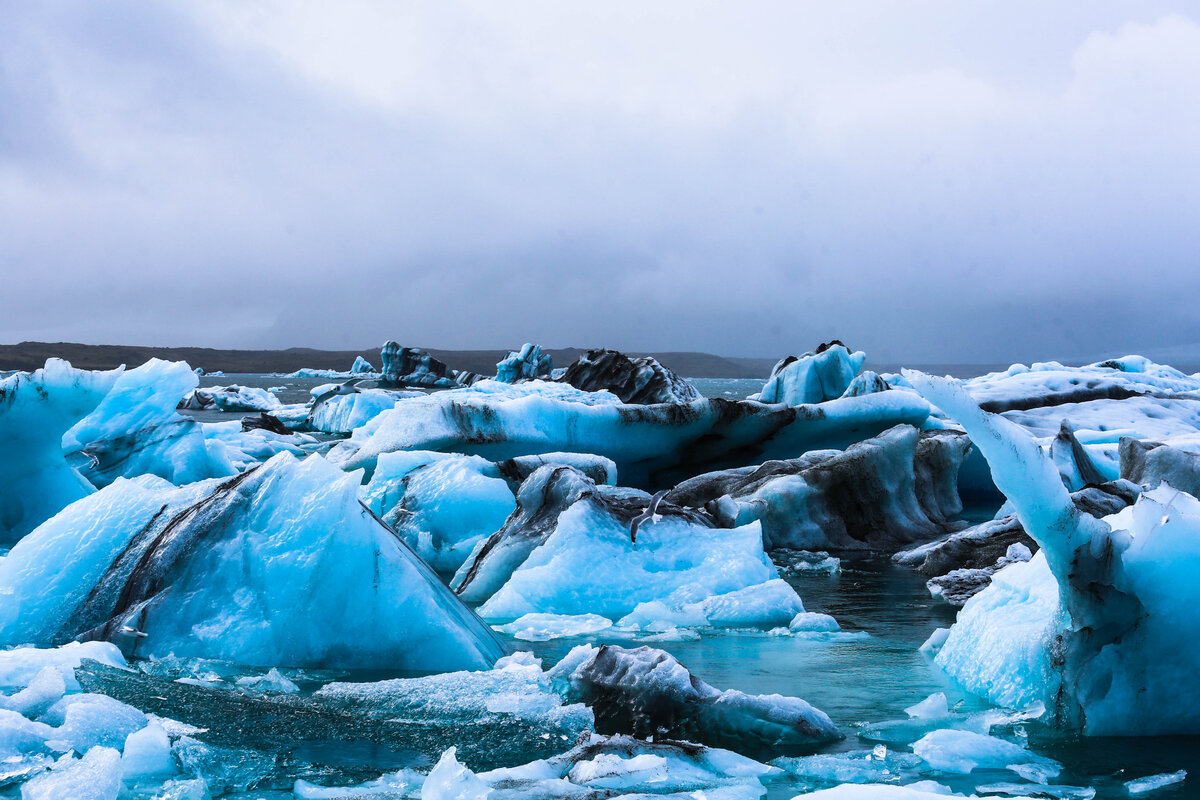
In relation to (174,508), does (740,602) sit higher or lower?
lower

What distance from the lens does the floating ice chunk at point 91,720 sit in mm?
3057

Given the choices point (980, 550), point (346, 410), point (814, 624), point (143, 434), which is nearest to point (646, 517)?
point (814, 624)

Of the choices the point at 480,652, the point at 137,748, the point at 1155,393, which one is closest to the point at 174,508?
the point at 480,652

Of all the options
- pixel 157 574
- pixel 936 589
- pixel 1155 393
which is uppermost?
pixel 1155 393

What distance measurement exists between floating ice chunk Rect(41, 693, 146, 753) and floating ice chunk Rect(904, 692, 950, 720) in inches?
109

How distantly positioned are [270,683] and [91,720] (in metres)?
0.89

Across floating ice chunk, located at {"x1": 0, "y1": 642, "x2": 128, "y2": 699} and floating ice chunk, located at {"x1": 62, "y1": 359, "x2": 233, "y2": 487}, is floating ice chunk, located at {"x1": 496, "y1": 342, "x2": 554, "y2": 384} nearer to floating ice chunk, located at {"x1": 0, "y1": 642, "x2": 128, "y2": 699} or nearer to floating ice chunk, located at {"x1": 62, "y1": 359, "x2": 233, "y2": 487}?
floating ice chunk, located at {"x1": 62, "y1": 359, "x2": 233, "y2": 487}

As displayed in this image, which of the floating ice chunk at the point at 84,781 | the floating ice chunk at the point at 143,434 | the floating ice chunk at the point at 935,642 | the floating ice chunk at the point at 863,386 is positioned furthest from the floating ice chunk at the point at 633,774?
the floating ice chunk at the point at 863,386

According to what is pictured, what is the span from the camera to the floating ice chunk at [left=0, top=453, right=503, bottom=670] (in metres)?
4.31

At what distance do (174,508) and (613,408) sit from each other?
24.0 feet

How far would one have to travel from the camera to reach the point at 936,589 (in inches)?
267

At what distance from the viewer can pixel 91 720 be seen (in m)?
3.13

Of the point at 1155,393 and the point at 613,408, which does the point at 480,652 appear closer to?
the point at 613,408

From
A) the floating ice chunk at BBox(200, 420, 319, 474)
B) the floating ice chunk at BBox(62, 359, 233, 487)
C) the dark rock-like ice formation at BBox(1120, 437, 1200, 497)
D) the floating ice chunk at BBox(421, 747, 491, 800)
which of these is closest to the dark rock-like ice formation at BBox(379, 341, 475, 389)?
the floating ice chunk at BBox(200, 420, 319, 474)
